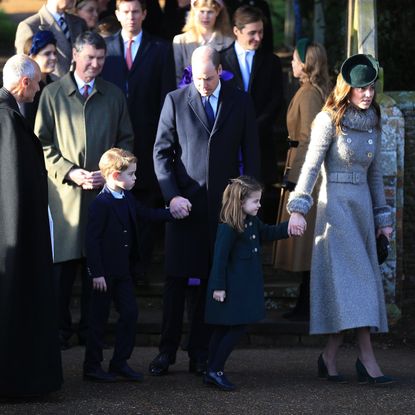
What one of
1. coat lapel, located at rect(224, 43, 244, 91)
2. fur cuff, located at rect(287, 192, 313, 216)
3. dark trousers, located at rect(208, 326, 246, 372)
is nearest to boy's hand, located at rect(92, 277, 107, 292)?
dark trousers, located at rect(208, 326, 246, 372)

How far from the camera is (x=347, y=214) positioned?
8391 millimetres

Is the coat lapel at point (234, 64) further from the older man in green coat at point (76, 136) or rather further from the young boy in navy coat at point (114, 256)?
the young boy in navy coat at point (114, 256)

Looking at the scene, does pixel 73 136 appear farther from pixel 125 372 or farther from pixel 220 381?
pixel 220 381

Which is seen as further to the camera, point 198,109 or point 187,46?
point 187,46

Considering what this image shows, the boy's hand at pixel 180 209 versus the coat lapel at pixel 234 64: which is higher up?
the coat lapel at pixel 234 64

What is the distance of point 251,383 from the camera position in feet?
27.6

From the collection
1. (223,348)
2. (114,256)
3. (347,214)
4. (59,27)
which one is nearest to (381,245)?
(347,214)

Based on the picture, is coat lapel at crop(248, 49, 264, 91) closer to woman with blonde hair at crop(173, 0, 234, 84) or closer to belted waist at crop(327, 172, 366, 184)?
woman with blonde hair at crop(173, 0, 234, 84)

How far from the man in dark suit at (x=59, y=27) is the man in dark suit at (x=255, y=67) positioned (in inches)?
46.5

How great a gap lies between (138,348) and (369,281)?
6.73 ft

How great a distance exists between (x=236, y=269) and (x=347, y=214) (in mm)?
805

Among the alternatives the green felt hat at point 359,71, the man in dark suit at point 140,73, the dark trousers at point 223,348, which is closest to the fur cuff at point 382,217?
the green felt hat at point 359,71

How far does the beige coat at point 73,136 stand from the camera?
9.34 metres

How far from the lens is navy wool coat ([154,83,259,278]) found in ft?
28.1
